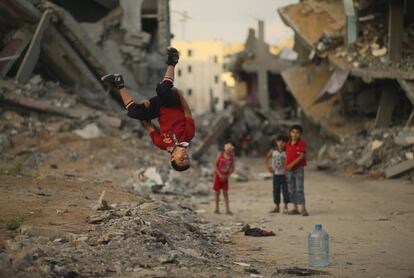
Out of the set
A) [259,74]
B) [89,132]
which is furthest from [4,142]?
[259,74]

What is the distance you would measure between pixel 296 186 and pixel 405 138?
7683mm

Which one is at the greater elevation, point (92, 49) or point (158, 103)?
point (92, 49)

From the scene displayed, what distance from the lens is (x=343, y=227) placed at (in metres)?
9.78

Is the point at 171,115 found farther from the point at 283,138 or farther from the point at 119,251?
the point at 283,138

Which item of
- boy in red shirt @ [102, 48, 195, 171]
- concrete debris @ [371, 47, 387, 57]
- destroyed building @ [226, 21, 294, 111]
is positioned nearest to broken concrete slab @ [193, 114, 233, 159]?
concrete debris @ [371, 47, 387, 57]

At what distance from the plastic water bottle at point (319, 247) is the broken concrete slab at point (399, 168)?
10.1 metres

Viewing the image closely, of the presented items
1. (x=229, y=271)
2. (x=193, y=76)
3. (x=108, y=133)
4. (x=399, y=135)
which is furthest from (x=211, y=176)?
(x=193, y=76)

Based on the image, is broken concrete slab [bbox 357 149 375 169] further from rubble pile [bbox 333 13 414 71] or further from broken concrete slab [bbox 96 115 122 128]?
broken concrete slab [bbox 96 115 122 128]

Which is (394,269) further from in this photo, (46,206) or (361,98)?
(361,98)

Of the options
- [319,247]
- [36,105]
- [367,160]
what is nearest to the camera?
[319,247]

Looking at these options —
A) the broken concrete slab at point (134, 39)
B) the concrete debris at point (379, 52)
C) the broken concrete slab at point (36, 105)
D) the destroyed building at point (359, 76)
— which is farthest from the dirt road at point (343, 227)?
the broken concrete slab at point (134, 39)

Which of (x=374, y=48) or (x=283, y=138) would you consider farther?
(x=374, y=48)

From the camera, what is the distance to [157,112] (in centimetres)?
827

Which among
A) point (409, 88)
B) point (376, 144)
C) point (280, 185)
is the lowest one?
point (280, 185)
